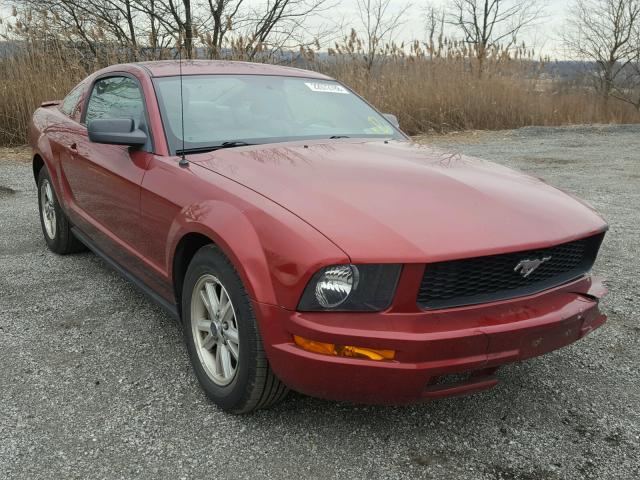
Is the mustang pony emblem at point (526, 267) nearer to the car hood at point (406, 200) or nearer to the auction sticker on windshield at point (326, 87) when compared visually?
the car hood at point (406, 200)

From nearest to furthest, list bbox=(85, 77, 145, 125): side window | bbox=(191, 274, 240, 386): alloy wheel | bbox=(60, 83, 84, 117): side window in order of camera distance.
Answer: bbox=(191, 274, 240, 386): alloy wheel
bbox=(85, 77, 145, 125): side window
bbox=(60, 83, 84, 117): side window

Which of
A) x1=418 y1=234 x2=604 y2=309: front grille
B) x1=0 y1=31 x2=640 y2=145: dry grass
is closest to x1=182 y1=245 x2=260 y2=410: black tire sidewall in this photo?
x1=418 y1=234 x2=604 y2=309: front grille

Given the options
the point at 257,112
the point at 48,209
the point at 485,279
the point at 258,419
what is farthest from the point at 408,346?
the point at 48,209

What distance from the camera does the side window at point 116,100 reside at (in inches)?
129

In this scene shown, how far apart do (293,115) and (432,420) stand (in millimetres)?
1816

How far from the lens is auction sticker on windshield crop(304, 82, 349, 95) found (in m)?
3.68

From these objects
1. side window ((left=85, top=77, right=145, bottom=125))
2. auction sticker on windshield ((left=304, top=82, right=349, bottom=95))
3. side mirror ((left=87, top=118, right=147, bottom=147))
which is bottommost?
side mirror ((left=87, top=118, right=147, bottom=147))

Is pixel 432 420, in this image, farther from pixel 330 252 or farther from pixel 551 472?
pixel 330 252

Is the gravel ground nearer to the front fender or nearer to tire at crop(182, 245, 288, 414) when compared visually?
tire at crop(182, 245, 288, 414)

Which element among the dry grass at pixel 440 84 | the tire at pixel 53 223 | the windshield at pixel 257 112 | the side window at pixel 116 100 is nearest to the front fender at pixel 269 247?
the windshield at pixel 257 112

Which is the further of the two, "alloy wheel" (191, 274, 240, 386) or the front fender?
"alloy wheel" (191, 274, 240, 386)

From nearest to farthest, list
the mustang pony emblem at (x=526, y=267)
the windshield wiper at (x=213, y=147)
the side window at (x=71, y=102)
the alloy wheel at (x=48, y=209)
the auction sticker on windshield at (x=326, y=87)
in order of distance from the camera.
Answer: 1. the mustang pony emblem at (x=526, y=267)
2. the windshield wiper at (x=213, y=147)
3. the auction sticker on windshield at (x=326, y=87)
4. the side window at (x=71, y=102)
5. the alloy wheel at (x=48, y=209)

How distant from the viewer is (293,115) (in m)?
3.33

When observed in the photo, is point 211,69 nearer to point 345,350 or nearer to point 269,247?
point 269,247
